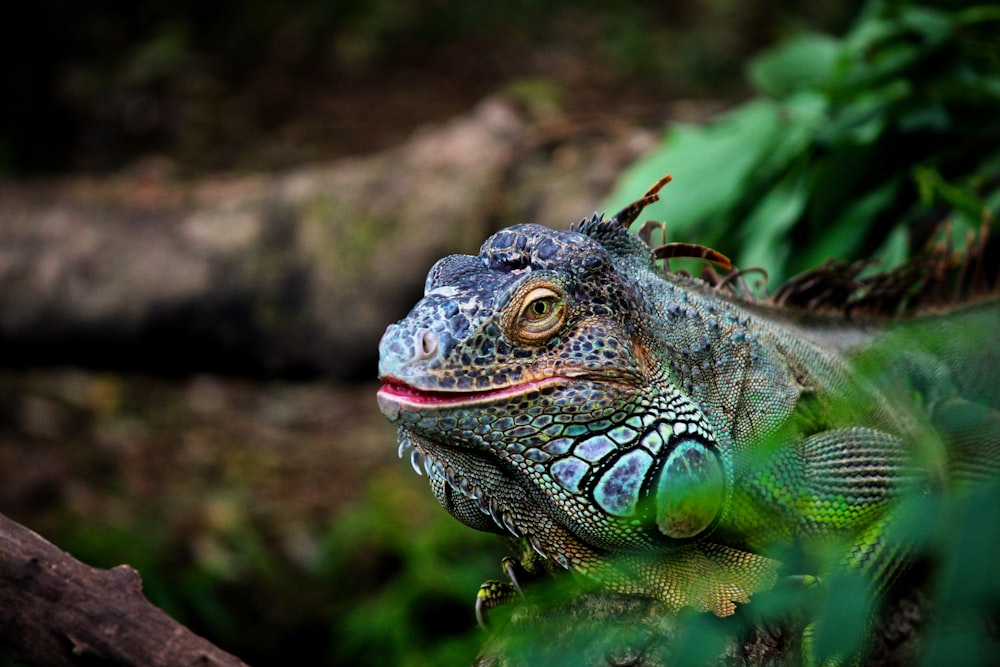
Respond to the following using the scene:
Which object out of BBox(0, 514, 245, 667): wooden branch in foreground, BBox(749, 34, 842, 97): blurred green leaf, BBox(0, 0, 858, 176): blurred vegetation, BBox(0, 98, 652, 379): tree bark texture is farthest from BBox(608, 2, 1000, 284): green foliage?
BBox(0, 0, 858, 176): blurred vegetation

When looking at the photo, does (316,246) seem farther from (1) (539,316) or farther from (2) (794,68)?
(1) (539,316)

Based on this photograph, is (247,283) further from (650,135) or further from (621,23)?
(621,23)

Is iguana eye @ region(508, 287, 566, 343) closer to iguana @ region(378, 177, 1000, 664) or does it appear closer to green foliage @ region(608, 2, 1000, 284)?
iguana @ region(378, 177, 1000, 664)

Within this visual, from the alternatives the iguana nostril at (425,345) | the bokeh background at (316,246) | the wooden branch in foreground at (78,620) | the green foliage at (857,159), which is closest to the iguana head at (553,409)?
the iguana nostril at (425,345)

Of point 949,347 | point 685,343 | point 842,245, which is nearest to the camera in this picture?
point 685,343

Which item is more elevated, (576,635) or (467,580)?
(467,580)

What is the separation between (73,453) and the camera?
8359 mm

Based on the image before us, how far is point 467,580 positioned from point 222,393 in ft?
15.2

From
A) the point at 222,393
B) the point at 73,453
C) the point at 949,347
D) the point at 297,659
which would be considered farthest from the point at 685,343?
the point at 222,393

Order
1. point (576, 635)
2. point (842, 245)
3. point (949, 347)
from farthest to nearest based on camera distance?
point (842, 245), point (949, 347), point (576, 635)

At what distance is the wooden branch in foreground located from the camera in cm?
228

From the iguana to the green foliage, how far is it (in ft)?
7.37

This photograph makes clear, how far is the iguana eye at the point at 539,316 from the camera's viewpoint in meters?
2.53

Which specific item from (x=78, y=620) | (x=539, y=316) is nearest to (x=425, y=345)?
(x=539, y=316)
